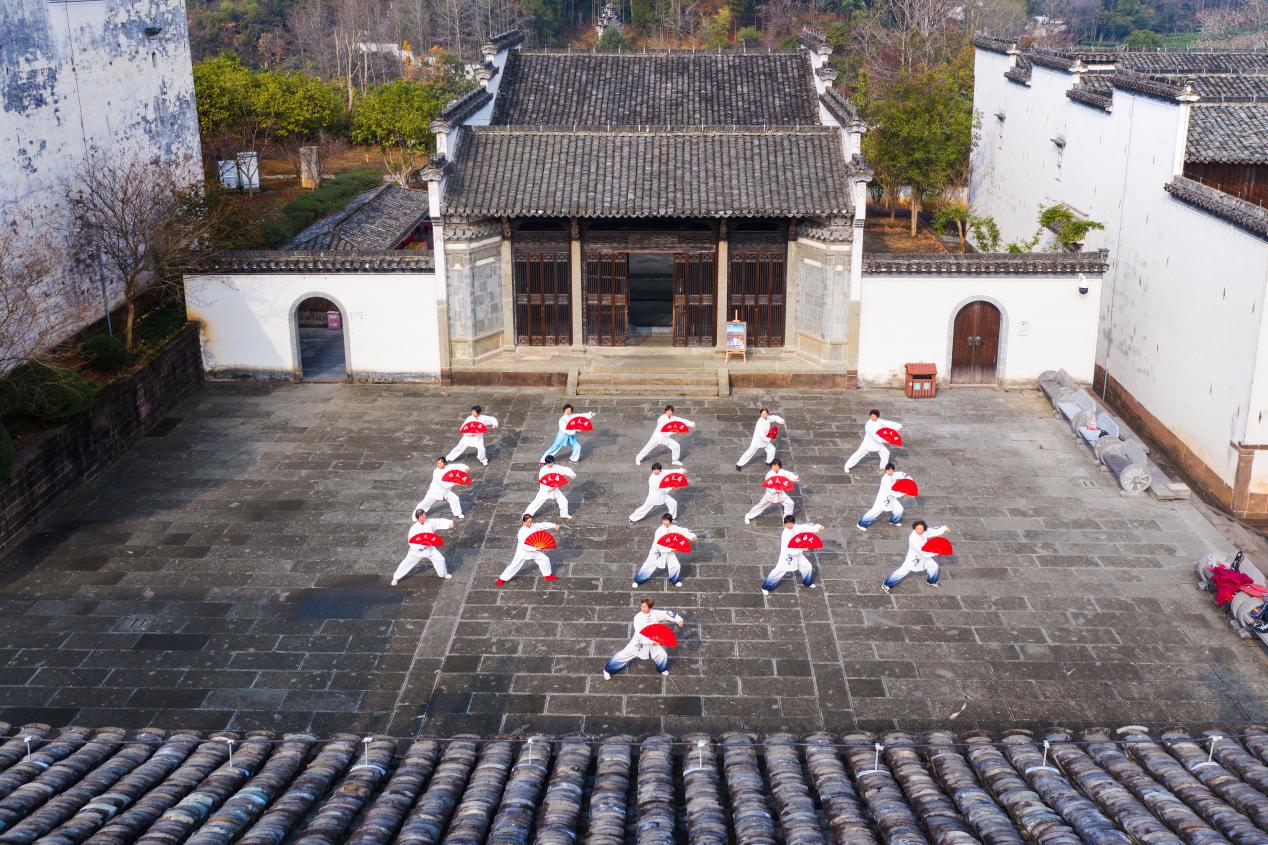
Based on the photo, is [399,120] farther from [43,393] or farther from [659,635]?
[659,635]

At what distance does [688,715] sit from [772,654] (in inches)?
62.1

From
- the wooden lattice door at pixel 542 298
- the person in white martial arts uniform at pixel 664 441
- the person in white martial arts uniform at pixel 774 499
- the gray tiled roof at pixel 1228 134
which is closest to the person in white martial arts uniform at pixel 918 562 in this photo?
the person in white martial arts uniform at pixel 774 499

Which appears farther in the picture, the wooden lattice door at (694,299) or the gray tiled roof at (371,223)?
the gray tiled roof at (371,223)

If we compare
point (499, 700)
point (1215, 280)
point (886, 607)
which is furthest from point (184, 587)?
point (1215, 280)

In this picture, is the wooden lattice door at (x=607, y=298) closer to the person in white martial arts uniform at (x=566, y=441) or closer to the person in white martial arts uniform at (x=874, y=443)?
the person in white martial arts uniform at (x=566, y=441)

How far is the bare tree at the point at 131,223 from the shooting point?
20.4 m

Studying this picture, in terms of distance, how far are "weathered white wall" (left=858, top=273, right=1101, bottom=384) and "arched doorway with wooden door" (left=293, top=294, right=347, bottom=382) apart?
32.7 feet

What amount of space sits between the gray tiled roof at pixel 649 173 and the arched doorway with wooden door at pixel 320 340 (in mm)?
3830

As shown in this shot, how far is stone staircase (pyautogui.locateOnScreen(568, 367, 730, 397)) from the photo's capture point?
2188cm

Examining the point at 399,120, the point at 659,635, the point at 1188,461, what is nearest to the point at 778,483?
the point at 659,635

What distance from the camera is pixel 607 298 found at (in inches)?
921

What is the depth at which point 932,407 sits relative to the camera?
21297mm

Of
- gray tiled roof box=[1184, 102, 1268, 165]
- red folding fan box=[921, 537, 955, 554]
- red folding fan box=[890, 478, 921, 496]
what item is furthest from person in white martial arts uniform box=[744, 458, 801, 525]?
gray tiled roof box=[1184, 102, 1268, 165]

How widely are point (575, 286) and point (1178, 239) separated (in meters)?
10.8
